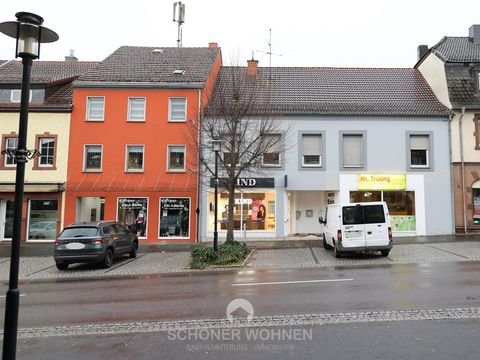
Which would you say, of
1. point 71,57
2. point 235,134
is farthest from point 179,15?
point 235,134

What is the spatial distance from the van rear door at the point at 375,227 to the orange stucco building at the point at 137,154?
1025 cm

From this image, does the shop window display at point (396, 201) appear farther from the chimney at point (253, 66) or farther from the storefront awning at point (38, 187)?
the storefront awning at point (38, 187)

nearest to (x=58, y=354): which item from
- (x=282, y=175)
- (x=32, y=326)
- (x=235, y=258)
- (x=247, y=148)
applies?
(x=32, y=326)

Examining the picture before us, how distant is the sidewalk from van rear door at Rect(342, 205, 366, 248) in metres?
0.61

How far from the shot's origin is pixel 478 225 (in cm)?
2267

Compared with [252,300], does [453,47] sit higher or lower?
higher

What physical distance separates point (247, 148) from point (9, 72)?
1838 centimetres

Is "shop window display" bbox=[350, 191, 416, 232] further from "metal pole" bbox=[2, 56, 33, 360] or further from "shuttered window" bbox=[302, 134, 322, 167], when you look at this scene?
"metal pole" bbox=[2, 56, 33, 360]

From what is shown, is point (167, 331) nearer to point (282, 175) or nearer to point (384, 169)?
point (282, 175)

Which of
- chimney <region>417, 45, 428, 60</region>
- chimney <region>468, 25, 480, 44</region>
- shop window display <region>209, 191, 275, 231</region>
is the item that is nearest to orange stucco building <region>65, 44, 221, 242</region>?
shop window display <region>209, 191, 275, 231</region>

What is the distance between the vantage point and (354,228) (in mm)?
15438

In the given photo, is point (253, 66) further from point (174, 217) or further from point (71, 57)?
point (71, 57)

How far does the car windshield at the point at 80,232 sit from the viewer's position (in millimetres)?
15281

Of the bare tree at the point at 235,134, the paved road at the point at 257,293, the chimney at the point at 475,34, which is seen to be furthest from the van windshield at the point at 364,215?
the chimney at the point at 475,34
